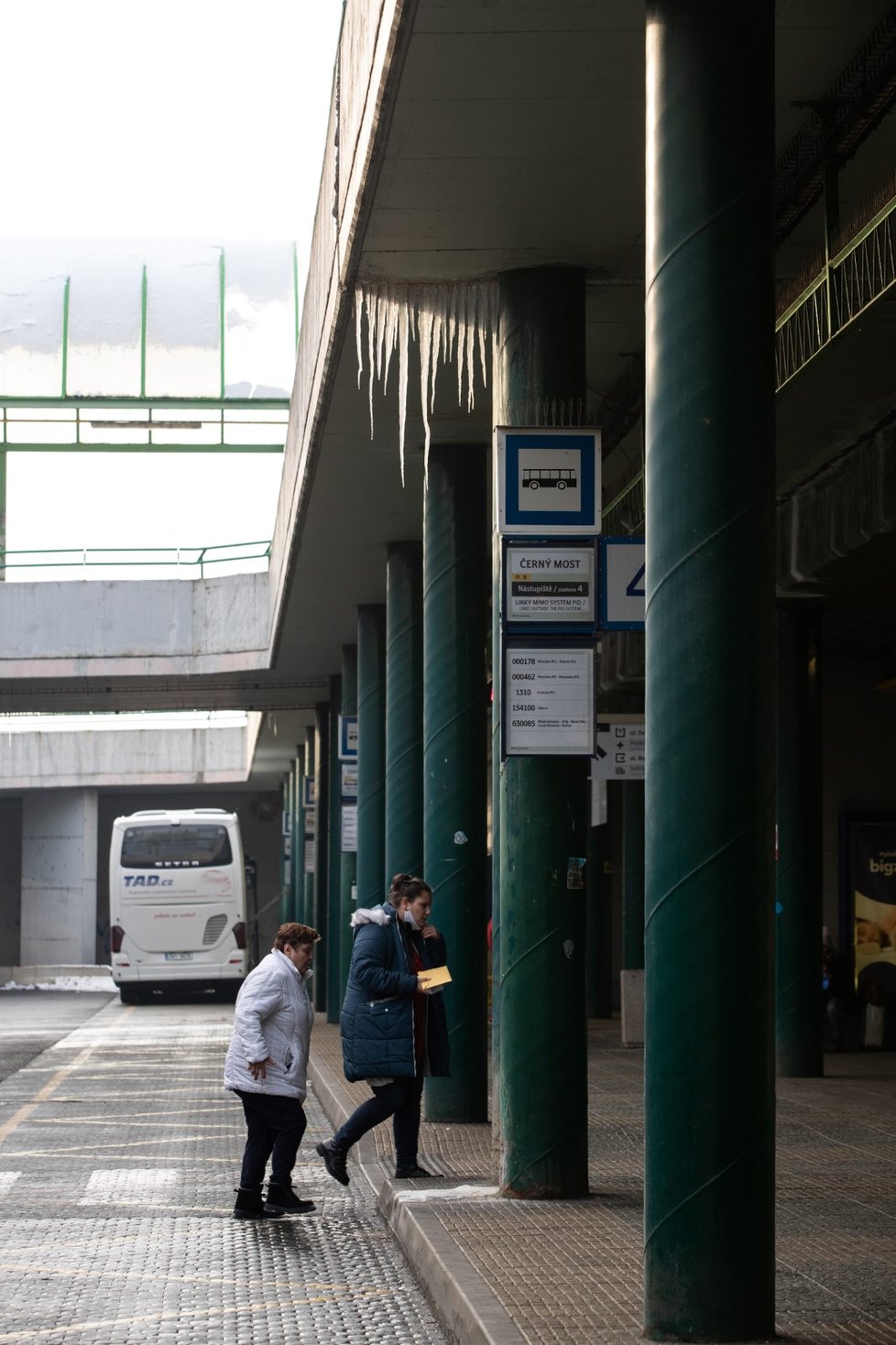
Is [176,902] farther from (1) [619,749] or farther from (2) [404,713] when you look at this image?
(2) [404,713]

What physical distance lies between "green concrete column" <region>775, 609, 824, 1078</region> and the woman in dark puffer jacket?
24.2 feet

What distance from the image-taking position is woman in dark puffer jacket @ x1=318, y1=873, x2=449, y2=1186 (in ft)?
35.8

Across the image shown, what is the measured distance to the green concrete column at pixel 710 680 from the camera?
662cm

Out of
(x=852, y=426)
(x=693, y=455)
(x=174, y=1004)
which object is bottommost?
(x=174, y=1004)

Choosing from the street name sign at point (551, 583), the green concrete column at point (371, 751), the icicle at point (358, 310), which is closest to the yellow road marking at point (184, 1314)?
the street name sign at point (551, 583)

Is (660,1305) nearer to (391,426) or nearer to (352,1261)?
(352,1261)

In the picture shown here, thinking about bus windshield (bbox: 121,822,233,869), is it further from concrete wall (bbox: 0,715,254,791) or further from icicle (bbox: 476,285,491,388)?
icicle (bbox: 476,285,491,388)

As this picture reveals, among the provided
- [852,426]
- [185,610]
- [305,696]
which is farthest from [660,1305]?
[305,696]

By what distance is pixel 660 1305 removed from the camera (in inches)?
261

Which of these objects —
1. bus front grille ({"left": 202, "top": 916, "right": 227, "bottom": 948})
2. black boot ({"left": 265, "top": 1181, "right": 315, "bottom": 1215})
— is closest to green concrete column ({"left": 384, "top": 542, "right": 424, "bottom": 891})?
black boot ({"left": 265, "top": 1181, "right": 315, "bottom": 1215})

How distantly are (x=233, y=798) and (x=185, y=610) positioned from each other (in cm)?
3964

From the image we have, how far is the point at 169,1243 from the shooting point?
9883mm

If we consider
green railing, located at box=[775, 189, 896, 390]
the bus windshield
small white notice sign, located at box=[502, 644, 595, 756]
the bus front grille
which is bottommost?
the bus front grille

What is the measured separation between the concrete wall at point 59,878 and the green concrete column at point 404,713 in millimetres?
37326
